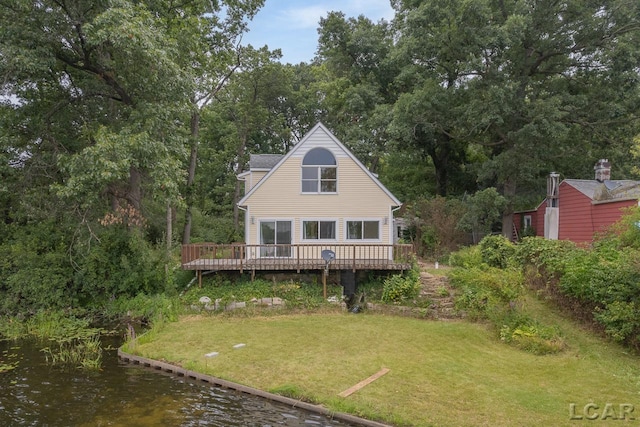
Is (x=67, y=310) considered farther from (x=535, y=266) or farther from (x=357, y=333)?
(x=535, y=266)

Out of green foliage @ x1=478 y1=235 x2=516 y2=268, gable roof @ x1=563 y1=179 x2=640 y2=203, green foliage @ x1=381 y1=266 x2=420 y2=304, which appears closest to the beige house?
green foliage @ x1=381 y1=266 x2=420 y2=304

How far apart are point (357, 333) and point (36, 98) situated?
15713mm

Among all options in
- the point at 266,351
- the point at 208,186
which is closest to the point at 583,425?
the point at 266,351

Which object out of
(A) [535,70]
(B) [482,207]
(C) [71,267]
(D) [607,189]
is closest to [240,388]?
(C) [71,267]

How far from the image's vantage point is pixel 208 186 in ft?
109

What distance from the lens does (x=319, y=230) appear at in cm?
1725

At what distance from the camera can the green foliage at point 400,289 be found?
1464 cm

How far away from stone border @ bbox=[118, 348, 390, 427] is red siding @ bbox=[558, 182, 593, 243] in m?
17.3

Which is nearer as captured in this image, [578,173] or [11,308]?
[11,308]

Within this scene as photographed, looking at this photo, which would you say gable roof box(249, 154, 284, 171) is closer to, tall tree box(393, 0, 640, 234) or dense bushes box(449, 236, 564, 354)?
dense bushes box(449, 236, 564, 354)

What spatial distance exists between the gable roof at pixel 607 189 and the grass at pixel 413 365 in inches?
308

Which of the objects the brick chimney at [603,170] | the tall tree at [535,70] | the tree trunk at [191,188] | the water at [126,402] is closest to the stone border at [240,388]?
the water at [126,402]

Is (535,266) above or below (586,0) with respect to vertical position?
below

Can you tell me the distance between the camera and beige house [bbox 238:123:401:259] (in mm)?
17062
